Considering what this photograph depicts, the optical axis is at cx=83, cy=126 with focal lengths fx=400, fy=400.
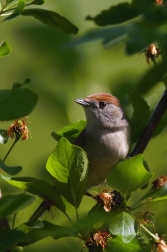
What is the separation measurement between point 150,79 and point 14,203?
66 centimetres

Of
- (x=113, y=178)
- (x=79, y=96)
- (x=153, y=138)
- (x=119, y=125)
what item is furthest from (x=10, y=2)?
(x=119, y=125)

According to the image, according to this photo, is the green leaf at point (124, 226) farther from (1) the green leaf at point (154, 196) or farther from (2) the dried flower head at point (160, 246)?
(2) the dried flower head at point (160, 246)

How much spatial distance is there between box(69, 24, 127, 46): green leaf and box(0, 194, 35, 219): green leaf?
619 mm

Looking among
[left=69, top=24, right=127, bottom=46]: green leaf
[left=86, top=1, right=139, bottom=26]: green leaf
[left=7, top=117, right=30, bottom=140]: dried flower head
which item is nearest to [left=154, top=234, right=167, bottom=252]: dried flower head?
[left=7, top=117, right=30, bottom=140]: dried flower head

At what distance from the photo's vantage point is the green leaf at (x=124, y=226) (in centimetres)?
152

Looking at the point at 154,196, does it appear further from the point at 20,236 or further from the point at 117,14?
the point at 117,14

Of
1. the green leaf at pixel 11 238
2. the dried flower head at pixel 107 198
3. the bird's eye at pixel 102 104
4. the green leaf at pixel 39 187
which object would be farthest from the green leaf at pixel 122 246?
the bird's eye at pixel 102 104

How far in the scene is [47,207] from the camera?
6.79 feet

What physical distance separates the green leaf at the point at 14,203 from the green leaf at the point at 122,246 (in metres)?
0.54

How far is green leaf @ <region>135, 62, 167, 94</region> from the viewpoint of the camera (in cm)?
87

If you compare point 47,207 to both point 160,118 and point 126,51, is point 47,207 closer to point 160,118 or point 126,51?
point 160,118

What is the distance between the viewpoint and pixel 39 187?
66.9 inches

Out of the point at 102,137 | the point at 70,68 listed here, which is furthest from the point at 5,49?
the point at 102,137

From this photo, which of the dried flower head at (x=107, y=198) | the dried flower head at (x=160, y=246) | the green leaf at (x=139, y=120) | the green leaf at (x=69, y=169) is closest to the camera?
the green leaf at (x=69, y=169)
